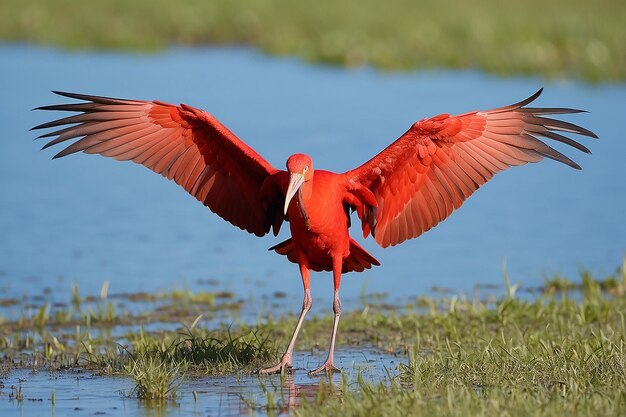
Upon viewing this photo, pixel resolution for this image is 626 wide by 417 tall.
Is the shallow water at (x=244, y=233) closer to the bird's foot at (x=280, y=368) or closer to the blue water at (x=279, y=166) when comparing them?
the blue water at (x=279, y=166)

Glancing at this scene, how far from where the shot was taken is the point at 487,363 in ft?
25.5

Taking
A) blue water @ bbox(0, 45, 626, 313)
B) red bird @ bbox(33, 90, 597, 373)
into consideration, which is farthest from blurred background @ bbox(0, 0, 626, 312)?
red bird @ bbox(33, 90, 597, 373)

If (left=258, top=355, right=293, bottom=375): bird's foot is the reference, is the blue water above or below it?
above

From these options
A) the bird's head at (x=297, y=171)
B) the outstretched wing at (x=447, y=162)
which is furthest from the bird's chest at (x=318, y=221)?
the outstretched wing at (x=447, y=162)

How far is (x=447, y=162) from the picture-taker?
881cm

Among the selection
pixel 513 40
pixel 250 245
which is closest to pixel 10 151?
pixel 250 245

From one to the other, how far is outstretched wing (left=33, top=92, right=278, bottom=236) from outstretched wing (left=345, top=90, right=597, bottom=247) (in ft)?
2.53

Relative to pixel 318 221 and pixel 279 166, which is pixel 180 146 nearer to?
pixel 318 221

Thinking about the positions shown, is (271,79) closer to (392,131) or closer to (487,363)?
(392,131)

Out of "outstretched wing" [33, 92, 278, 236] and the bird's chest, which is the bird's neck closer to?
the bird's chest

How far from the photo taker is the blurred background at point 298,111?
42.5 ft

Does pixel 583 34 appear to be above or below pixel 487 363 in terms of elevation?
Answer: above

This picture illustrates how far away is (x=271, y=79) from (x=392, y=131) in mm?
5896

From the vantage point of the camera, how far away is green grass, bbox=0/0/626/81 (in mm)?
22891
